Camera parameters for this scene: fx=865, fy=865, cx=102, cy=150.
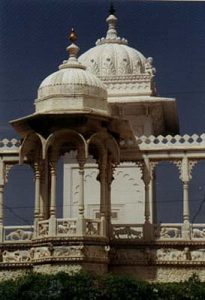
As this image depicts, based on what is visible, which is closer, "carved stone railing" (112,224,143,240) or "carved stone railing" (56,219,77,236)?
"carved stone railing" (56,219,77,236)

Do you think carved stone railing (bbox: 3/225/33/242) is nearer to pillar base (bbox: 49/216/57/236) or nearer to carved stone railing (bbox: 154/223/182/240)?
pillar base (bbox: 49/216/57/236)

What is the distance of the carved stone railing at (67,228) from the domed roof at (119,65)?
6095 mm

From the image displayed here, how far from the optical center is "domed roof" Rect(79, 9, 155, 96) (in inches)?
1033

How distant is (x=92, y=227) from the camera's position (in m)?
21.0

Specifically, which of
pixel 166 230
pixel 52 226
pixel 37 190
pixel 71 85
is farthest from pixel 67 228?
pixel 71 85

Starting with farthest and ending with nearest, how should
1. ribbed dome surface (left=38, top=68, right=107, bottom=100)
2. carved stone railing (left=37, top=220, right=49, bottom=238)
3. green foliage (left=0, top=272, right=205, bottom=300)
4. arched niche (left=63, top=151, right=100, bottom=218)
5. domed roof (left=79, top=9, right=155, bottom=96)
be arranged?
domed roof (left=79, top=9, right=155, bottom=96)
arched niche (left=63, top=151, right=100, bottom=218)
ribbed dome surface (left=38, top=68, right=107, bottom=100)
carved stone railing (left=37, top=220, right=49, bottom=238)
green foliage (left=0, top=272, right=205, bottom=300)

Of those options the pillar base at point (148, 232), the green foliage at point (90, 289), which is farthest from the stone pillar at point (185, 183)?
the green foliage at point (90, 289)

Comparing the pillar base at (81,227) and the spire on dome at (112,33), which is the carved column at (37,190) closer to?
the pillar base at (81,227)

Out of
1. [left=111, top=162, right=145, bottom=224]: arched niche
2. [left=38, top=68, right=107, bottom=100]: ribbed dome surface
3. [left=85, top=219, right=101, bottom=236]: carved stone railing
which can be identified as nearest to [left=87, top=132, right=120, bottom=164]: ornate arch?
[left=38, top=68, right=107, bottom=100]: ribbed dome surface

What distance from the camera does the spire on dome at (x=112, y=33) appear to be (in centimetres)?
2780

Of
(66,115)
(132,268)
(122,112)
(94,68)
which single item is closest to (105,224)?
(132,268)

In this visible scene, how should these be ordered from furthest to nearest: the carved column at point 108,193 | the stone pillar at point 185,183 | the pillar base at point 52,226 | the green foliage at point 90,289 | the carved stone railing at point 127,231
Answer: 1. the stone pillar at point 185,183
2. the carved stone railing at point 127,231
3. the carved column at point 108,193
4. the pillar base at point 52,226
5. the green foliage at point 90,289

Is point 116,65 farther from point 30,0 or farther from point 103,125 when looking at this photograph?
point 30,0

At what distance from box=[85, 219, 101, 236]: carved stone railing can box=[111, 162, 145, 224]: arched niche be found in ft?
11.4
